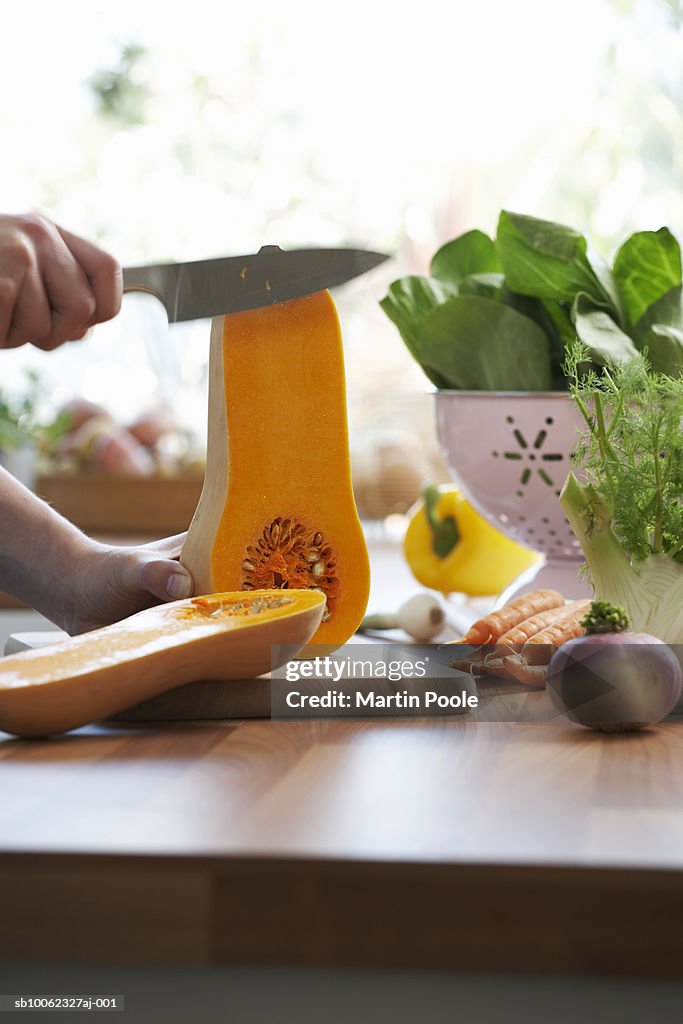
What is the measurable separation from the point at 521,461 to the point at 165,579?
0.41m

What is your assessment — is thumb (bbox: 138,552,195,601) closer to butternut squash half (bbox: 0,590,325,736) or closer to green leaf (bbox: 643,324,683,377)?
butternut squash half (bbox: 0,590,325,736)

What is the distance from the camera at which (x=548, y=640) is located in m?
0.80

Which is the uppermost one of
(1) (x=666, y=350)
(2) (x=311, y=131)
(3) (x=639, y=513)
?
(2) (x=311, y=131)

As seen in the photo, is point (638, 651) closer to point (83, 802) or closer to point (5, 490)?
point (83, 802)

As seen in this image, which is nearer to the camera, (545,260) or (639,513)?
(639,513)

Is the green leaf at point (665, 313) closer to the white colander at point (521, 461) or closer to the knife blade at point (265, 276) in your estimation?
the white colander at point (521, 461)

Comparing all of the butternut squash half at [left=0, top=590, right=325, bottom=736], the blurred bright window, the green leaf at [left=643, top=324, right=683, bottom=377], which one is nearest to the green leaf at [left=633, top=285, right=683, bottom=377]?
A: the green leaf at [left=643, top=324, right=683, bottom=377]

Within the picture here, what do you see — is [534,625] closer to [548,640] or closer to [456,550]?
[548,640]

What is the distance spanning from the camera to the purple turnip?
68 cm

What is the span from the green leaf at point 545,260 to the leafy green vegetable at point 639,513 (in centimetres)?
25

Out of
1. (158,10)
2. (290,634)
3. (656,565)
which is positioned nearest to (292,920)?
(290,634)

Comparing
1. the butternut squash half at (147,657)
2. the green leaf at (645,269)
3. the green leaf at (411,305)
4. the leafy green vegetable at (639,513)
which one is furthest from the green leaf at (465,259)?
the butternut squash half at (147,657)

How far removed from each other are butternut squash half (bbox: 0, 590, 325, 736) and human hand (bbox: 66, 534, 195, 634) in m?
0.06

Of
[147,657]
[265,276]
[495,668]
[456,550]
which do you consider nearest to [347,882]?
[147,657]
